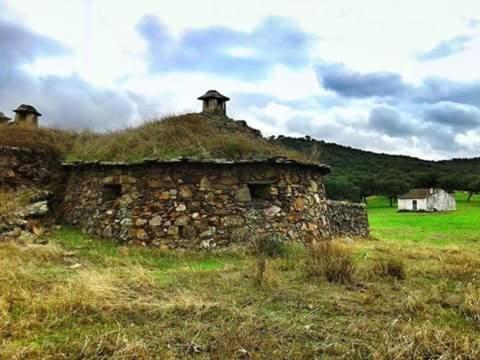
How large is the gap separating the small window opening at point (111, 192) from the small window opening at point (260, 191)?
3.17 meters

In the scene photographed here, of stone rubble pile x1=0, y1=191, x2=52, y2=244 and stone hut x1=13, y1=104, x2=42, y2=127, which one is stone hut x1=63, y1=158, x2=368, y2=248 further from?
stone hut x1=13, y1=104, x2=42, y2=127

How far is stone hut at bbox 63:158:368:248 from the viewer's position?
9773 mm

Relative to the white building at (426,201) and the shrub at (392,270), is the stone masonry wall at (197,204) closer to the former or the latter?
the shrub at (392,270)

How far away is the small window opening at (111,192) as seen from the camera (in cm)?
1084

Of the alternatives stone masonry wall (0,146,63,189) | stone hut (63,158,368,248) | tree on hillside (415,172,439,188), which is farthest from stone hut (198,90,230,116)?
tree on hillside (415,172,439,188)

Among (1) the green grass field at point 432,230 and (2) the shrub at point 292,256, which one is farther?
(1) the green grass field at point 432,230

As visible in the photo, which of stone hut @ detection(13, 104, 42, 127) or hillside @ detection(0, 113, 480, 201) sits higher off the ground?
stone hut @ detection(13, 104, 42, 127)

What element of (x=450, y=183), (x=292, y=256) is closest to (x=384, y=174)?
(x=450, y=183)

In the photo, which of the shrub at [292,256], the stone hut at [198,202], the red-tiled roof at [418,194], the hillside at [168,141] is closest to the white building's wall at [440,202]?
the red-tiled roof at [418,194]

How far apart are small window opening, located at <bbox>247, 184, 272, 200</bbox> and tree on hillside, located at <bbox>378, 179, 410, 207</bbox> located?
166 ft

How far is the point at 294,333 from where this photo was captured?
4.30 metres

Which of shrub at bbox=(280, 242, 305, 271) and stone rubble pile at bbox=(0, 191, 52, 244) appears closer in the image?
shrub at bbox=(280, 242, 305, 271)

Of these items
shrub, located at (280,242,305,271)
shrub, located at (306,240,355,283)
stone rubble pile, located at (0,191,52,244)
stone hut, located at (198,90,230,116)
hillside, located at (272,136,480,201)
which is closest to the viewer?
shrub, located at (306,240,355,283)

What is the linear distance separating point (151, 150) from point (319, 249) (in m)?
4.69
